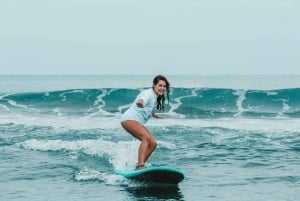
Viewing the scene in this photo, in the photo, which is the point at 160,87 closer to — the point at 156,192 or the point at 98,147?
the point at 156,192

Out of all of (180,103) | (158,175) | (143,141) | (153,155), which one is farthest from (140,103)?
(180,103)

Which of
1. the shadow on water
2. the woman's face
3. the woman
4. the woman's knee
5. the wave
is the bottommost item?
the shadow on water

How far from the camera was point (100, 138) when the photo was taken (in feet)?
51.3

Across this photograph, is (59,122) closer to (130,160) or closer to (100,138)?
(100,138)

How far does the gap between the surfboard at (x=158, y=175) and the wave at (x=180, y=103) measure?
1487 cm

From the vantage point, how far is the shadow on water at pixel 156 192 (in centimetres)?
814

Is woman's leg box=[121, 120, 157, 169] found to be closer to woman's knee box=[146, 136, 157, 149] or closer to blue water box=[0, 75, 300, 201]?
woman's knee box=[146, 136, 157, 149]

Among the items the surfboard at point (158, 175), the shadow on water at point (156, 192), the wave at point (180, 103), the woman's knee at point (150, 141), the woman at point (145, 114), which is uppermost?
the wave at point (180, 103)

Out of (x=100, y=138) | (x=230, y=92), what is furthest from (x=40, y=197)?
(x=230, y=92)

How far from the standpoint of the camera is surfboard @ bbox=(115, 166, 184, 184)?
8859mm

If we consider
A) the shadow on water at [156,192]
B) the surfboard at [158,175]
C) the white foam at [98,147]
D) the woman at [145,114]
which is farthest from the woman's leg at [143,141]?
the white foam at [98,147]

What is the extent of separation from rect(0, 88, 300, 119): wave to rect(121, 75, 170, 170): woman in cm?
1440

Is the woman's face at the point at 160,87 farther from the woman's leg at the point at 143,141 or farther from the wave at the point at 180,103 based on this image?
the wave at the point at 180,103

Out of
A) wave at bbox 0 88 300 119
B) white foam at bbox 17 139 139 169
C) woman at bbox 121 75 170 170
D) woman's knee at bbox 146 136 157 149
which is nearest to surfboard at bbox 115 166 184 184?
woman at bbox 121 75 170 170
